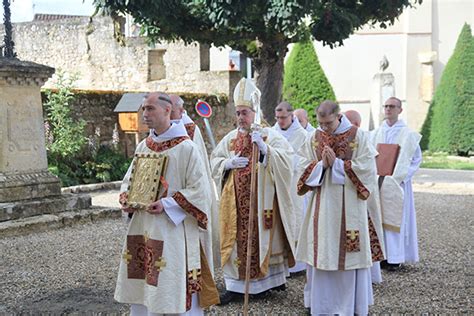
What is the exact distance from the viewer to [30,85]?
890cm

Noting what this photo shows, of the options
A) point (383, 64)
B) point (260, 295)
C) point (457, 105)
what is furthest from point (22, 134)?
point (457, 105)

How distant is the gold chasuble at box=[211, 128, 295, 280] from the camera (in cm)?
539

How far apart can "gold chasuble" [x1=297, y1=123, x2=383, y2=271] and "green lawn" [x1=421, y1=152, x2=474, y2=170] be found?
43.5ft

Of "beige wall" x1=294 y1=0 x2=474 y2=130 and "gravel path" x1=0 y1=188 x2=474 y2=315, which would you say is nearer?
"gravel path" x1=0 y1=188 x2=474 y2=315

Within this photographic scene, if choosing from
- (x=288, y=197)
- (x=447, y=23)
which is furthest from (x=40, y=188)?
(x=447, y=23)

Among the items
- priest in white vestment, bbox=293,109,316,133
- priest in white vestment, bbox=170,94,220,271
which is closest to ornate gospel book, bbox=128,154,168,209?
priest in white vestment, bbox=170,94,220,271

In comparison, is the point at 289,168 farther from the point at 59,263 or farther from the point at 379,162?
the point at 59,263

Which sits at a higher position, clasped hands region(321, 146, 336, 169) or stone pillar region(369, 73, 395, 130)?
stone pillar region(369, 73, 395, 130)

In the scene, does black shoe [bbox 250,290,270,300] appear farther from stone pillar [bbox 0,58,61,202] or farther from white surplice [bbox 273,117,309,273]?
stone pillar [bbox 0,58,61,202]

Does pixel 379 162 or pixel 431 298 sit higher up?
pixel 379 162

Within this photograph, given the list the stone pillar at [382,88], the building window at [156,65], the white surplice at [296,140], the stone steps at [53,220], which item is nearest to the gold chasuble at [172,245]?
the white surplice at [296,140]

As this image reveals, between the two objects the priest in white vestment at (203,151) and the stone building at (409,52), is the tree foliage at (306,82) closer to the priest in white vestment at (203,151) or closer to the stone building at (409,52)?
the stone building at (409,52)

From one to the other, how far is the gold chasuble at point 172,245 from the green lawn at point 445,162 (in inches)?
574

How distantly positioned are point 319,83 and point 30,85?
13321mm
